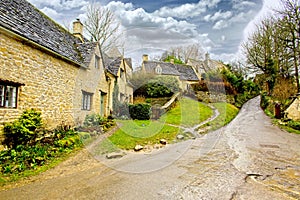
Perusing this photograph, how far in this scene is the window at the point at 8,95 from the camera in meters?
6.95

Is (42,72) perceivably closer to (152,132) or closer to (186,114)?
(152,132)

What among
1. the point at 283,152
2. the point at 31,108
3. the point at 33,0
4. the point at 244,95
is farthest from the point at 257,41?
the point at 31,108

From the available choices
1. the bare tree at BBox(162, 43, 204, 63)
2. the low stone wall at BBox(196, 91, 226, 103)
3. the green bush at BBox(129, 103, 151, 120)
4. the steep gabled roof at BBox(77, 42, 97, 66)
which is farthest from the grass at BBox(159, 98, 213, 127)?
the bare tree at BBox(162, 43, 204, 63)

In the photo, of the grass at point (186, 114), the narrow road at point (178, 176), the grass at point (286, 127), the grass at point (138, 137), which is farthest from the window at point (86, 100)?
the grass at point (286, 127)

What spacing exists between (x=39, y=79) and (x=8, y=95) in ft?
5.33

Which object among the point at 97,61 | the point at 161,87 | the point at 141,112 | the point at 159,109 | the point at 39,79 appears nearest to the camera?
the point at 39,79

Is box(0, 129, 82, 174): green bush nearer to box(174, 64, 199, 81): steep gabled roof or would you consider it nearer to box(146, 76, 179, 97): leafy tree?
box(146, 76, 179, 97): leafy tree

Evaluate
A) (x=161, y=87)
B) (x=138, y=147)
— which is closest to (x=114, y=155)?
(x=138, y=147)

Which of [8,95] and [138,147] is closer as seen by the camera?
[8,95]

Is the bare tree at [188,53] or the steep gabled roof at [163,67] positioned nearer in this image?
the steep gabled roof at [163,67]

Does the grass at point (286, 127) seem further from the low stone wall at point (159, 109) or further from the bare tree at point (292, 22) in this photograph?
the low stone wall at point (159, 109)

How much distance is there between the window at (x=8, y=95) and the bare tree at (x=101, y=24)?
62.5 ft

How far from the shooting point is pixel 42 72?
28.8 feet

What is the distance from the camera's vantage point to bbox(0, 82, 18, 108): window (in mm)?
6950
